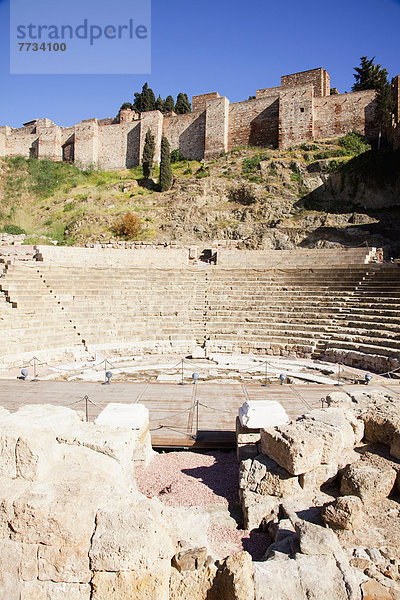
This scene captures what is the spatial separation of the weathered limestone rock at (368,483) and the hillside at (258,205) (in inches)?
712

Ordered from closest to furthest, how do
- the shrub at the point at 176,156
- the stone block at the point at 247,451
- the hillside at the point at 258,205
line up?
1. the stone block at the point at 247,451
2. the hillside at the point at 258,205
3. the shrub at the point at 176,156

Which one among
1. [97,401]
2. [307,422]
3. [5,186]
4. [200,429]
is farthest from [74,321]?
[5,186]

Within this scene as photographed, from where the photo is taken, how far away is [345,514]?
321 cm

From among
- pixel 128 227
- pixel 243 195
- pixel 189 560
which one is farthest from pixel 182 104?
pixel 189 560

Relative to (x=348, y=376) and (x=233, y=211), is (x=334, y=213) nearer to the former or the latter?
(x=233, y=211)

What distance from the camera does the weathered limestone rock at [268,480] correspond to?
3844 mm

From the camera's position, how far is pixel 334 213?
23562mm

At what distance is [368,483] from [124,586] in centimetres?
233

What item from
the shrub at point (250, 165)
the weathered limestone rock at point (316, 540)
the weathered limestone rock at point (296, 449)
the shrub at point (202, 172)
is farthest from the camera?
the shrub at point (202, 172)

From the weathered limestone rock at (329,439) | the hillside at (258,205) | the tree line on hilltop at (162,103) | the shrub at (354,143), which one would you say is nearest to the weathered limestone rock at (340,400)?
the weathered limestone rock at (329,439)

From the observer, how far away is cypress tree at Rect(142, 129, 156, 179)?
3189 cm

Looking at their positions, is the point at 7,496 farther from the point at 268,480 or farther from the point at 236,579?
the point at 268,480

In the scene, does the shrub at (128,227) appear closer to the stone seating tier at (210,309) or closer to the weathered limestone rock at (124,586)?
the stone seating tier at (210,309)

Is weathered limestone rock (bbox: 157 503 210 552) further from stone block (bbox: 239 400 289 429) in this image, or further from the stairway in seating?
the stairway in seating
